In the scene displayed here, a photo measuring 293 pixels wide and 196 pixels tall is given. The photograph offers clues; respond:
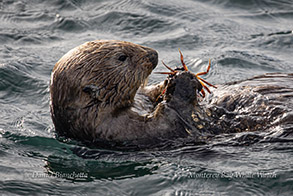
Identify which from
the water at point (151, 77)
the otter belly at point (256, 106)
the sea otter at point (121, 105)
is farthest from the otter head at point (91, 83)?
the otter belly at point (256, 106)

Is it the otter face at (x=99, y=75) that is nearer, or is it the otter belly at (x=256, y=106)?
the otter face at (x=99, y=75)

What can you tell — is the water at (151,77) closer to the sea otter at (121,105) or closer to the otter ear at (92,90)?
the sea otter at (121,105)

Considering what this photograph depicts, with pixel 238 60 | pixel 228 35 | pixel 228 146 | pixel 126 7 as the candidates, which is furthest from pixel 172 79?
pixel 126 7

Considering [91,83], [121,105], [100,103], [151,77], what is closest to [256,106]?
[121,105]

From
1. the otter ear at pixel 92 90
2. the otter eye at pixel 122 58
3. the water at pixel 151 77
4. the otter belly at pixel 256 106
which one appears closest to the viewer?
the water at pixel 151 77

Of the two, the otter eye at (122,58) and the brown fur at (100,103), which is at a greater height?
the otter eye at (122,58)

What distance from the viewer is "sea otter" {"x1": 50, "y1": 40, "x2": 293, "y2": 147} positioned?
4.73 m

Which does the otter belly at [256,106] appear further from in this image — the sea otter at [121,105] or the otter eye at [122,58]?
the otter eye at [122,58]

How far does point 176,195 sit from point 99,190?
2.24 feet

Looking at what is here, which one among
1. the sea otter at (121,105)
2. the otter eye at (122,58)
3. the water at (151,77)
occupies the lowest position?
the water at (151,77)

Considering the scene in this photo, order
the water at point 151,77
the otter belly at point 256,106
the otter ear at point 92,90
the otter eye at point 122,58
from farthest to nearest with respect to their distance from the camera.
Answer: the otter eye at point 122,58 → the otter belly at point 256,106 → the otter ear at point 92,90 → the water at point 151,77

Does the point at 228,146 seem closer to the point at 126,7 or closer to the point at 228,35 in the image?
the point at 228,35

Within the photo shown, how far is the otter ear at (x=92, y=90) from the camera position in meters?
4.69

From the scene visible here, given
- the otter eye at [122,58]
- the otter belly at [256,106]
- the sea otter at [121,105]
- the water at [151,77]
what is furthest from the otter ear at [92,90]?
the otter belly at [256,106]
